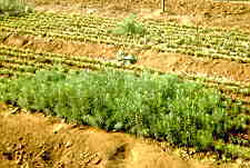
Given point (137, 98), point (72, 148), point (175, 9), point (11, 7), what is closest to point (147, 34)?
point (175, 9)

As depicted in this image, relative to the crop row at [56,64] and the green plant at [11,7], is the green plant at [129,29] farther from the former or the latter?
the green plant at [11,7]

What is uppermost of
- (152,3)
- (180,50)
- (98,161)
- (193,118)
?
(152,3)

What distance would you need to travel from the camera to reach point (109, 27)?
44.1ft

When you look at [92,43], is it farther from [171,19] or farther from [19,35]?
[171,19]

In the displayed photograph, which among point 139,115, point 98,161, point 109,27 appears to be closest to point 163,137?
point 139,115

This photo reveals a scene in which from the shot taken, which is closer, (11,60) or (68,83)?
(68,83)

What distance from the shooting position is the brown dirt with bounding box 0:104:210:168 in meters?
6.21

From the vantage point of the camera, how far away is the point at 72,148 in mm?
6527

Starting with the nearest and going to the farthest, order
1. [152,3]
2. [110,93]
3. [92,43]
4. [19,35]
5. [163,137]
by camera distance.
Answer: [163,137] → [110,93] → [92,43] → [19,35] → [152,3]

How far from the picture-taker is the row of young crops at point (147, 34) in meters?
11.2

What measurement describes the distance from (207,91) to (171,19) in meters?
7.18

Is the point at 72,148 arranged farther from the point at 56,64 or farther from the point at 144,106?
the point at 56,64

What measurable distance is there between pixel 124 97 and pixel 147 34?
5.64m

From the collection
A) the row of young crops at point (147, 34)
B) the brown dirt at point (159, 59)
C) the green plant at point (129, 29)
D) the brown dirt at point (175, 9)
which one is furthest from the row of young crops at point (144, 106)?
the brown dirt at point (175, 9)
